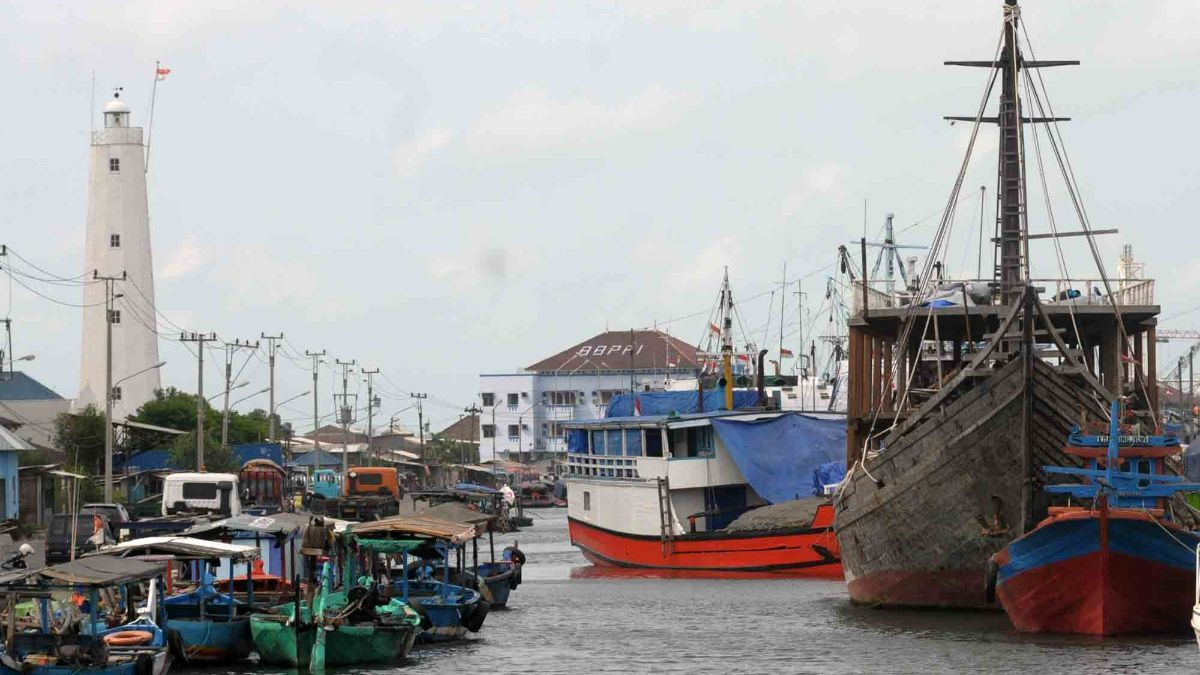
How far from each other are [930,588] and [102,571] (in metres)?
16.1

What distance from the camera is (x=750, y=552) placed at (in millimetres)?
49688

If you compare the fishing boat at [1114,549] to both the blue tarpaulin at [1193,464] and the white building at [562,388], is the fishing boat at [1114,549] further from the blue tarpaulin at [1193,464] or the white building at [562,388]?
the white building at [562,388]

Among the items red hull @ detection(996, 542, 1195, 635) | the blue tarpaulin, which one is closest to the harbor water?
red hull @ detection(996, 542, 1195, 635)

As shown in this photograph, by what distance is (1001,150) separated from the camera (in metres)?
41.4

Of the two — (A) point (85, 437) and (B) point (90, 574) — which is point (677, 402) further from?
(B) point (90, 574)

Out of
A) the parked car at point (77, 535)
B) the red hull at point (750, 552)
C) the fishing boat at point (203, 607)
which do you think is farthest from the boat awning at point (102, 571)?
the red hull at point (750, 552)

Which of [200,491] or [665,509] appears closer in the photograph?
[665,509]

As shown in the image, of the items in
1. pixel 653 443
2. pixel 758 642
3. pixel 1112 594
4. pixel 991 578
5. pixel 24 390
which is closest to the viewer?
pixel 1112 594

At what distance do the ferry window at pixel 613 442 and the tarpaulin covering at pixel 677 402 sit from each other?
6.69 ft

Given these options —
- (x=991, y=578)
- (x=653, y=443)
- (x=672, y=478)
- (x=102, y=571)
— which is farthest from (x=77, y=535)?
(x=991, y=578)

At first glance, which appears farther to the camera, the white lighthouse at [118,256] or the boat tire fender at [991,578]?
the white lighthouse at [118,256]

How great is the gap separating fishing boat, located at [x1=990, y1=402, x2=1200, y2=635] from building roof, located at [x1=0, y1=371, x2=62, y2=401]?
253ft

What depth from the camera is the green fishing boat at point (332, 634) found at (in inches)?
1187

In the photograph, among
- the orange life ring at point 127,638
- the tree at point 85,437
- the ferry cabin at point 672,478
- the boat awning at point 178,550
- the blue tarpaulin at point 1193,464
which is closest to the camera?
the orange life ring at point 127,638
